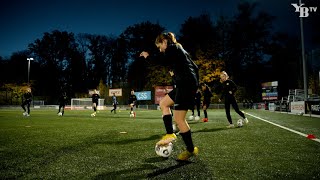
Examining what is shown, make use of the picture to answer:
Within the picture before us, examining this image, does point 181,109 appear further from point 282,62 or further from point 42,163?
point 282,62

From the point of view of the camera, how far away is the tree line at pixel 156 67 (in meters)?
49.2

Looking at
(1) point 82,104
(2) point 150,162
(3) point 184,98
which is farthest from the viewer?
(1) point 82,104

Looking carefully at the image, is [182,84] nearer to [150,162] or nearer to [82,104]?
[150,162]

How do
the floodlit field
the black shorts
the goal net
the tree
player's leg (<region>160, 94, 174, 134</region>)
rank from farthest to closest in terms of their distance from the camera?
1. the tree
2. the goal net
3. player's leg (<region>160, 94, 174, 134</region>)
4. the black shorts
5. the floodlit field

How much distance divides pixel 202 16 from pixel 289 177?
5539cm

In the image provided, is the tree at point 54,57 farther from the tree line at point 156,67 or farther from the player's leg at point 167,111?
the player's leg at point 167,111

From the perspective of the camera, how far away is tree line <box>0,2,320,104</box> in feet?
162

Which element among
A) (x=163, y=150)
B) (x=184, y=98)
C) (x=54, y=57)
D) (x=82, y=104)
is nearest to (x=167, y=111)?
(x=184, y=98)

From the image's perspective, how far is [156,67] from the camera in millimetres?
49219

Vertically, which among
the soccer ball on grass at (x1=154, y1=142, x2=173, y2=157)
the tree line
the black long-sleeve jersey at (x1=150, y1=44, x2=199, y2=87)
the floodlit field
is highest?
the tree line

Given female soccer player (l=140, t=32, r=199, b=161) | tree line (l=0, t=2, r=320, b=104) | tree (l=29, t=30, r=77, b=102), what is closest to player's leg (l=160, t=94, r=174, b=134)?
female soccer player (l=140, t=32, r=199, b=161)

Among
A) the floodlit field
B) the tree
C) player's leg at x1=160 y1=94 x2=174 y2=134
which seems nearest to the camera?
the floodlit field

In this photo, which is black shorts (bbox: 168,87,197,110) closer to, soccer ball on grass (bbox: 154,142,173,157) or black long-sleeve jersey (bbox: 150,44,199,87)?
black long-sleeve jersey (bbox: 150,44,199,87)

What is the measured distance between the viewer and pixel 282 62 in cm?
5909
